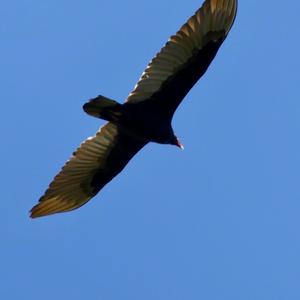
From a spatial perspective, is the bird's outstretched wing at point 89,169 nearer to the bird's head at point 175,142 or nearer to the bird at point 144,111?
the bird at point 144,111

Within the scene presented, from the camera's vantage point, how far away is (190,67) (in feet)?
46.2

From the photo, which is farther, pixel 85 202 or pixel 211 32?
pixel 85 202

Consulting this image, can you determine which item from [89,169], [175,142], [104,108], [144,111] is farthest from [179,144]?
[89,169]

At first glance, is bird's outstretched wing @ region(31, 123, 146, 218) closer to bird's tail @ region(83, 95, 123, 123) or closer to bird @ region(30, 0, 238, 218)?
bird @ region(30, 0, 238, 218)

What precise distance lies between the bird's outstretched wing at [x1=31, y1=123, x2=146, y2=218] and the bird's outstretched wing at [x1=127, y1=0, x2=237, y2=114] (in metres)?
1.18

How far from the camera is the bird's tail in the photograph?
13.8 m

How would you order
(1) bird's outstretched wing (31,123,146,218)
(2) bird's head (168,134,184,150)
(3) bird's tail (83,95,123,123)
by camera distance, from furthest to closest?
(1) bird's outstretched wing (31,123,146,218), (2) bird's head (168,134,184,150), (3) bird's tail (83,95,123,123)

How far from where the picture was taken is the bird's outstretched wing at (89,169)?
15.4 m

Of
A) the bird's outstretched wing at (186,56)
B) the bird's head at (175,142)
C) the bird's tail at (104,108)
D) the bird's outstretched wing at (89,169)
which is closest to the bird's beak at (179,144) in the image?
the bird's head at (175,142)

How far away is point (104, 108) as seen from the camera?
14000 millimetres

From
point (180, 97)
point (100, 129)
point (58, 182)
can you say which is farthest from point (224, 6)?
point (58, 182)

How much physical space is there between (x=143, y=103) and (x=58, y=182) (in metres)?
2.09

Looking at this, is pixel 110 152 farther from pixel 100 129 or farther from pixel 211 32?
pixel 211 32

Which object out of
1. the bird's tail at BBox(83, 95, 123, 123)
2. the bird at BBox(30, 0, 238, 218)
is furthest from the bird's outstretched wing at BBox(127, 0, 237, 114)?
the bird's tail at BBox(83, 95, 123, 123)
